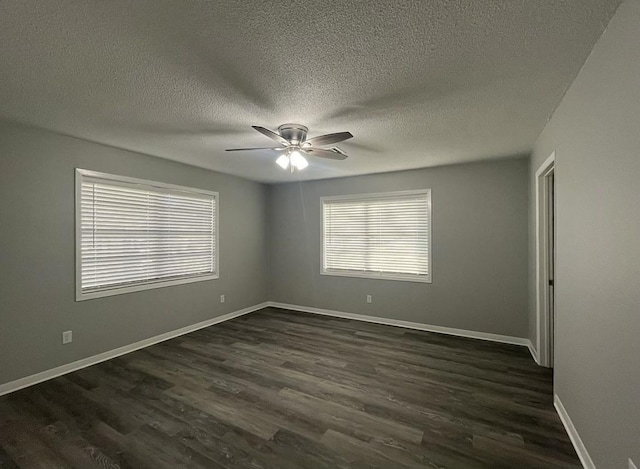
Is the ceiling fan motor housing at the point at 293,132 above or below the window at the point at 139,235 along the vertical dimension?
above

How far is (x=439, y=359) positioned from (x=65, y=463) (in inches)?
133

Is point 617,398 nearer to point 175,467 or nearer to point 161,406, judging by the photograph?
point 175,467

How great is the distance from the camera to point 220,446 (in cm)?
199

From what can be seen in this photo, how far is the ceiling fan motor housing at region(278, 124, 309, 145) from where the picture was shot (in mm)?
2627

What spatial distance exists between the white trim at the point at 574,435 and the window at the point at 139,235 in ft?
14.7

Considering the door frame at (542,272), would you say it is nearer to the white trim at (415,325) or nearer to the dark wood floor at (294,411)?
the dark wood floor at (294,411)

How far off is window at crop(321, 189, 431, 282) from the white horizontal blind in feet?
6.85

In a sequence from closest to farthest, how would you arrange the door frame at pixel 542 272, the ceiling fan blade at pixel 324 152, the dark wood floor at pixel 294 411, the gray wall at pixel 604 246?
the gray wall at pixel 604 246
the dark wood floor at pixel 294 411
the ceiling fan blade at pixel 324 152
the door frame at pixel 542 272

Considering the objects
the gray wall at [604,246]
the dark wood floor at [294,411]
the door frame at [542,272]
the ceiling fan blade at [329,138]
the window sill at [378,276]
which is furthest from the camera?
the window sill at [378,276]

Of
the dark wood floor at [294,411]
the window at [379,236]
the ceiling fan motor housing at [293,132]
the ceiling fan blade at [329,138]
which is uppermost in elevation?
the ceiling fan motor housing at [293,132]

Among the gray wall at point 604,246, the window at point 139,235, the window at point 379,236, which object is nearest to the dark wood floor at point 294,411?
the gray wall at point 604,246

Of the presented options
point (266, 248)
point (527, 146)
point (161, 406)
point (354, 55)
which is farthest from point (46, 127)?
point (527, 146)

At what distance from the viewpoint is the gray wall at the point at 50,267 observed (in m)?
2.70

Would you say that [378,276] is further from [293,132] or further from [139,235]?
[139,235]
